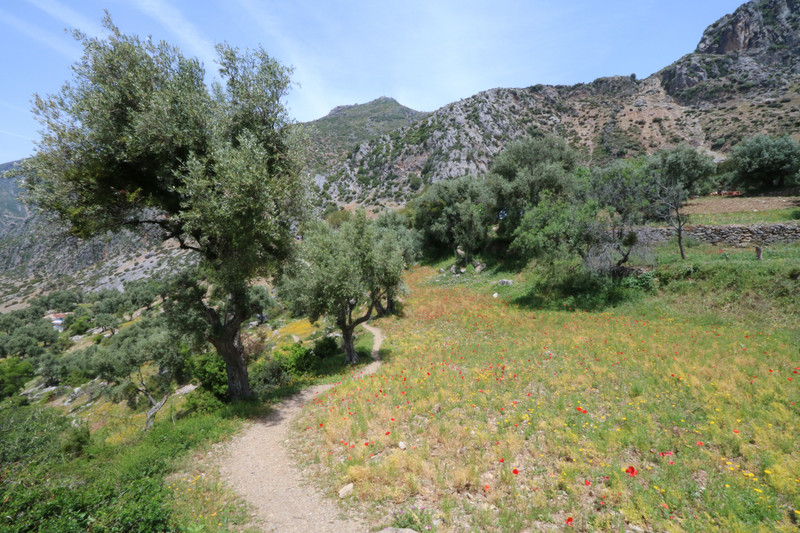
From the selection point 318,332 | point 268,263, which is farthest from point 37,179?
point 318,332

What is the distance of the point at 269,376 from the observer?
1862 centimetres

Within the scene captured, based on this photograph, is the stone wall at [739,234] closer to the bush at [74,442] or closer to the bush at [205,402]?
the bush at [205,402]

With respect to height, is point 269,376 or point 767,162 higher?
point 767,162

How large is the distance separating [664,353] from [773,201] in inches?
1479

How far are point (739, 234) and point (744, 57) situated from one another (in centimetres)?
16579

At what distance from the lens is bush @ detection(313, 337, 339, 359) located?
22.1 m

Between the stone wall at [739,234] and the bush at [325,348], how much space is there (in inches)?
971

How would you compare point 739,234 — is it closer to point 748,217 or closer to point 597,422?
point 748,217

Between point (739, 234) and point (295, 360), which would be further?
point (739, 234)

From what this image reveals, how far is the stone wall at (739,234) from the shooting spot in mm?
22375

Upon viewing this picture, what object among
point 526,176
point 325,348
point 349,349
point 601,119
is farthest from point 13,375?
point 601,119

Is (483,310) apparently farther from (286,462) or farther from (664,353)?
(286,462)

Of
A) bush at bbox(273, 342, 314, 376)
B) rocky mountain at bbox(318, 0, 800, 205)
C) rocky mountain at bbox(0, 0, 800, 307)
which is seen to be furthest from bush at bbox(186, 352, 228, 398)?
rocky mountain at bbox(318, 0, 800, 205)

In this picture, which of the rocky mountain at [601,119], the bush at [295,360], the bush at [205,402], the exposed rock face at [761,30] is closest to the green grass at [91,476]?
the bush at [205,402]
